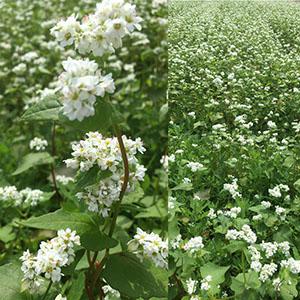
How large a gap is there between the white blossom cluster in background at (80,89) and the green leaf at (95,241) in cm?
31

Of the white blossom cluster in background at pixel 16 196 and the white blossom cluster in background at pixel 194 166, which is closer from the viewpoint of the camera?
the white blossom cluster in background at pixel 194 166

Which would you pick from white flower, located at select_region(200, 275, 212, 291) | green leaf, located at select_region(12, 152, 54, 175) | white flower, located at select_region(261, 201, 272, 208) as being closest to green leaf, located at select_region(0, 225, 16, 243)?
green leaf, located at select_region(12, 152, 54, 175)

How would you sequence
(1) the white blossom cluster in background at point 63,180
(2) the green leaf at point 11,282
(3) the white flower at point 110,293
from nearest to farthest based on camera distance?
(2) the green leaf at point 11,282 → (3) the white flower at point 110,293 → (1) the white blossom cluster in background at point 63,180

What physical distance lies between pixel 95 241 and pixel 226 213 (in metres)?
0.30

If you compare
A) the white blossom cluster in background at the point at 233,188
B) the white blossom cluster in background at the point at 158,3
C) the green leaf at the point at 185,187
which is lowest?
the white blossom cluster in background at the point at 158,3

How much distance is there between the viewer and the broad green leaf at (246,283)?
1.40 m

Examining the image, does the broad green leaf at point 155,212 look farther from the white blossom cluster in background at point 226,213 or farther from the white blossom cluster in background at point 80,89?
the white blossom cluster in background at point 80,89

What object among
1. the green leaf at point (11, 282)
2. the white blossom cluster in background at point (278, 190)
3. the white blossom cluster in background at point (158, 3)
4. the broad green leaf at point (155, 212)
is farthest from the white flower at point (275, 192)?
the white blossom cluster in background at point (158, 3)

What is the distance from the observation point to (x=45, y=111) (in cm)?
122

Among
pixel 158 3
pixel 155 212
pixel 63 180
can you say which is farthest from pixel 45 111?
pixel 158 3

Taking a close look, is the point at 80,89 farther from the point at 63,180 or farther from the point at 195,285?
the point at 63,180

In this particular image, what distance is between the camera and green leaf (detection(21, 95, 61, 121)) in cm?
120

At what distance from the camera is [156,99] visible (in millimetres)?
3258

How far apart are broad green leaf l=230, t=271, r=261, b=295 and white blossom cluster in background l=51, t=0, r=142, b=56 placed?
1.96 ft
